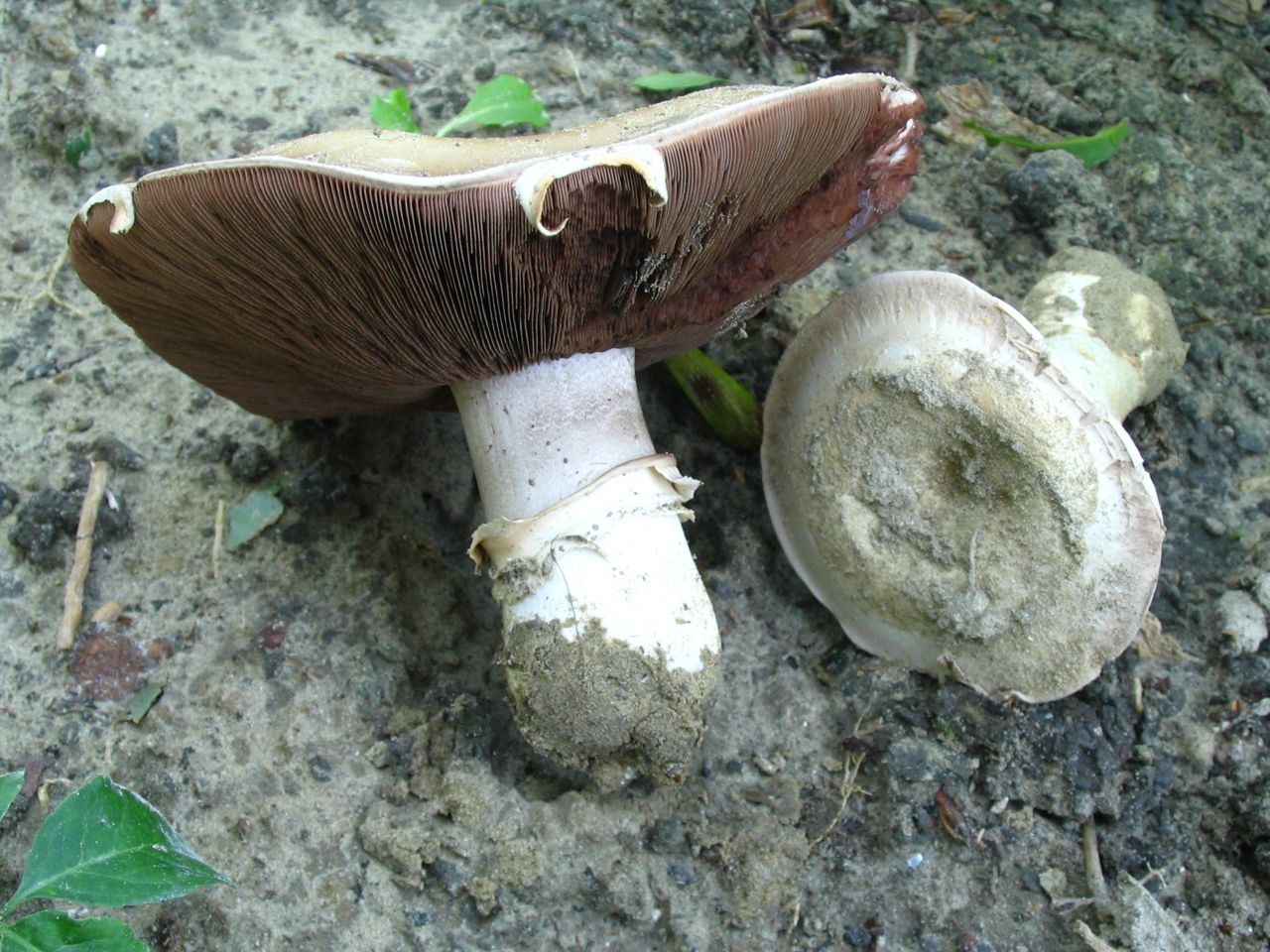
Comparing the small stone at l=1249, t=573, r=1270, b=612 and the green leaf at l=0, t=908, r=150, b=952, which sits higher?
the green leaf at l=0, t=908, r=150, b=952

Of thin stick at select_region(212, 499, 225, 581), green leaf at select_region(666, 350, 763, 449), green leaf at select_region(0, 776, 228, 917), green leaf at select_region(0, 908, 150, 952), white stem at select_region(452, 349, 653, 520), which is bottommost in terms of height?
thin stick at select_region(212, 499, 225, 581)

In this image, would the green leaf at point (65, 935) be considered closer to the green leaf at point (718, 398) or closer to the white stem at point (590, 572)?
the white stem at point (590, 572)

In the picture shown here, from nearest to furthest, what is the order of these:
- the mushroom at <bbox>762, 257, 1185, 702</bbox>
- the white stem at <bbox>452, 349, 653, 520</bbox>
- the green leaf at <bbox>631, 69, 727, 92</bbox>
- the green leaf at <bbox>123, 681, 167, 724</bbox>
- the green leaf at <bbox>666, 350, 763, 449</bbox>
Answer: the mushroom at <bbox>762, 257, 1185, 702</bbox>, the white stem at <bbox>452, 349, 653, 520</bbox>, the green leaf at <bbox>123, 681, 167, 724</bbox>, the green leaf at <bbox>666, 350, 763, 449</bbox>, the green leaf at <bbox>631, 69, 727, 92</bbox>

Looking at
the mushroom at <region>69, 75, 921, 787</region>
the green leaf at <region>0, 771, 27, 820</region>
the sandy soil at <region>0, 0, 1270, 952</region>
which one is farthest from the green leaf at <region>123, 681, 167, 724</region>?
the mushroom at <region>69, 75, 921, 787</region>

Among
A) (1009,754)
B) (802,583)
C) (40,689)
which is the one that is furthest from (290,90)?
(1009,754)

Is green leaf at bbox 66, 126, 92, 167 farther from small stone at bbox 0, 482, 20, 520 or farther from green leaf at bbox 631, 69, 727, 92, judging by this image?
green leaf at bbox 631, 69, 727, 92

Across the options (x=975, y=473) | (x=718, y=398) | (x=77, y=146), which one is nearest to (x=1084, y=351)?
(x=975, y=473)

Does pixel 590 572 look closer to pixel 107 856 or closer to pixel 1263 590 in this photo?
pixel 107 856
